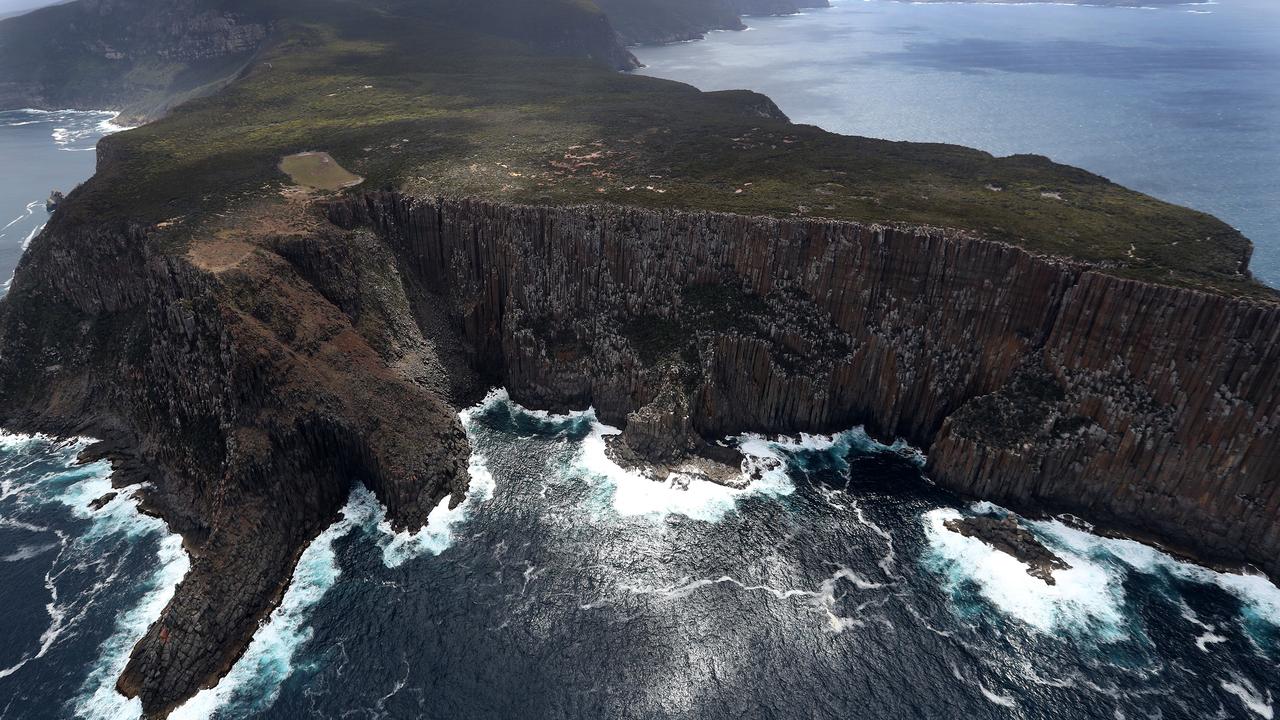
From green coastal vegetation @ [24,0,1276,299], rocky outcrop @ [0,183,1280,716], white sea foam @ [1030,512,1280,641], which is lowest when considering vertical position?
white sea foam @ [1030,512,1280,641]

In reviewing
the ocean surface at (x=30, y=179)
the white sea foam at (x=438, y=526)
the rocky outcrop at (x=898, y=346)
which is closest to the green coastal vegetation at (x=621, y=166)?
the rocky outcrop at (x=898, y=346)

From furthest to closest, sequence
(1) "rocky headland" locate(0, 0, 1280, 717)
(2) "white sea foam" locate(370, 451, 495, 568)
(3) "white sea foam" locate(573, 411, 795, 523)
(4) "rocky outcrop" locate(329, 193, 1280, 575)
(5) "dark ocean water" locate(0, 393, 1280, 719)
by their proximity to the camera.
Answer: (3) "white sea foam" locate(573, 411, 795, 523) → (2) "white sea foam" locate(370, 451, 495, 568) → (1) "rocky headland" locate(0, 0, 1280, 717) → (4) "rocky outcrop" locate(329, 193, 1280, 575) → (5) "dark ocean water" locate(0, 393, 1280, 719)

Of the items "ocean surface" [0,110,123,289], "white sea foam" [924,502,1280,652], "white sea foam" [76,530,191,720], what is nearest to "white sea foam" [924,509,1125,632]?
"white sea foam" [924,502,1280,652]

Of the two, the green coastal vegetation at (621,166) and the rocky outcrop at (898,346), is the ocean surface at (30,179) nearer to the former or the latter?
the green coastal vegetation at (621,166)

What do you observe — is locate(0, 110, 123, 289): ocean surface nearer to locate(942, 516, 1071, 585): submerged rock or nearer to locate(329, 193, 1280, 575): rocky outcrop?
locate(329, 193, 1280, 575): rocky outcrop

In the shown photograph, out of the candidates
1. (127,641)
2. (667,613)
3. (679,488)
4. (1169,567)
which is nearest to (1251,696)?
(1169,567)

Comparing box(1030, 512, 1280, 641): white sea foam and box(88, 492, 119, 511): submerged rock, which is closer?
box(1030, 512, 1280, 641): white sea foam

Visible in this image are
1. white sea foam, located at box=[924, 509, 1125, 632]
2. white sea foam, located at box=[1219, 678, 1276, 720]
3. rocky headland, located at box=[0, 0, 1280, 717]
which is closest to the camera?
white sea foam, located at box=[1219, 678, 1276, 720]
